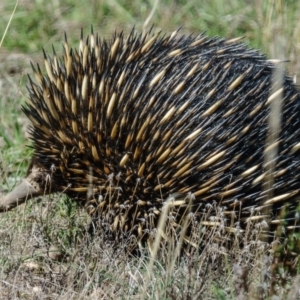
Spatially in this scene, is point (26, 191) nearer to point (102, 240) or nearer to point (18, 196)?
point (18, 196)

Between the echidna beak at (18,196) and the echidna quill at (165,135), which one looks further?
the echidna beak at (18,196)

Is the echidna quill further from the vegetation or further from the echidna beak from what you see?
the vegetation

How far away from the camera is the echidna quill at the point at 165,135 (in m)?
3.61

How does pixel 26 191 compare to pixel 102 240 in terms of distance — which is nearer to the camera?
pixel 102 240

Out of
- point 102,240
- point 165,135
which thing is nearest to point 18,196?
point 102,240

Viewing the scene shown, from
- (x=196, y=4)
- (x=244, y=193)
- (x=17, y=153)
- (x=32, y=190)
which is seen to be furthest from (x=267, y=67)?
(x=196, y=4)

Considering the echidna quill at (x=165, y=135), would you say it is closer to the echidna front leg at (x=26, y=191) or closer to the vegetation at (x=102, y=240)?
the echidna front leg at (x=26, y=191)

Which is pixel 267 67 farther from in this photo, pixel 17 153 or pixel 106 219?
pixel 17 153

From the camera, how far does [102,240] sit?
368cm

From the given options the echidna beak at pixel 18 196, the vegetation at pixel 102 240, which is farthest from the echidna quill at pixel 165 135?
the vegetation at pixel 102 240

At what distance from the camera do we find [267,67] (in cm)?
377

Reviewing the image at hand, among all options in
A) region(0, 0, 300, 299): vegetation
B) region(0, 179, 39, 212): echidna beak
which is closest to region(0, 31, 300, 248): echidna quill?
region(0, 179, 39, 212): echidna beak

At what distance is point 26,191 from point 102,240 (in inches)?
19.4

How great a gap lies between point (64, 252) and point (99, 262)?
1.19 ft
